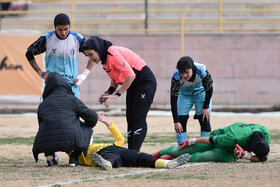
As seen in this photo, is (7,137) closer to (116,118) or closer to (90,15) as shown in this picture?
(116,118)

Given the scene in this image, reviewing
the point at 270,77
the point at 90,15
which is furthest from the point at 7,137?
the point at 90,15

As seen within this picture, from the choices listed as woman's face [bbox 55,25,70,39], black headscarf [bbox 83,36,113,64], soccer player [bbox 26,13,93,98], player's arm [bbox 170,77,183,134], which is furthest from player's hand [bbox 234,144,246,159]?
woman's face [bbox 55,25,70,39]

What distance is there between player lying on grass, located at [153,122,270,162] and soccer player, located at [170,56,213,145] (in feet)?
1.72

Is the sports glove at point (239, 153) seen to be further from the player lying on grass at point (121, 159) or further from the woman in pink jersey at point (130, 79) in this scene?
the woman in pink jersey at point (130, 79)

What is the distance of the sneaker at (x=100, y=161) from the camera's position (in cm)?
772

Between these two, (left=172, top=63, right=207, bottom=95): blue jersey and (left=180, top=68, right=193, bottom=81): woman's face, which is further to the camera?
(left=172, top=63, right=207, bottom=95): blue jersey

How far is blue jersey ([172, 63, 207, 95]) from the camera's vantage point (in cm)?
908

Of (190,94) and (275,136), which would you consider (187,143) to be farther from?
(275,136)

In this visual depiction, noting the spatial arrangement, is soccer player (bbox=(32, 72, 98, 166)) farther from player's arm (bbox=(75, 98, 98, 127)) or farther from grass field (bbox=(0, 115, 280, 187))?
grass field (bbox=(0, 115, 280, 187))

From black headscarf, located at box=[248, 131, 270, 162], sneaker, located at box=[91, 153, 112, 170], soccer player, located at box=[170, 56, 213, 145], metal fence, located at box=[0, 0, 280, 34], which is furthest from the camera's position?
metal fence, located at box=[0, 0, 280, 34]

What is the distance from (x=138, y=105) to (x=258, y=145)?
A: 1.72m

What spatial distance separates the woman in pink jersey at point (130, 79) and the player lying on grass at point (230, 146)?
0.52 m

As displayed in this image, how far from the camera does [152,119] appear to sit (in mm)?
16344

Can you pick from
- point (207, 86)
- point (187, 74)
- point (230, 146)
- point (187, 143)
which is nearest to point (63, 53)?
point (187, 74)
